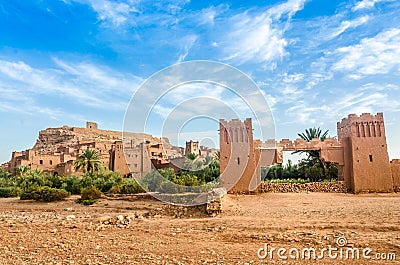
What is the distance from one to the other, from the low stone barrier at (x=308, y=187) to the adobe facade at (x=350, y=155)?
61 cm

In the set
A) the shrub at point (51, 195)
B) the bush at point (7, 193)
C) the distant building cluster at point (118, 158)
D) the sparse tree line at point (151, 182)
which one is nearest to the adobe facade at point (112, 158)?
the distant building cluster at point (118, 158)

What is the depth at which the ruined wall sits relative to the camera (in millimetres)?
20766

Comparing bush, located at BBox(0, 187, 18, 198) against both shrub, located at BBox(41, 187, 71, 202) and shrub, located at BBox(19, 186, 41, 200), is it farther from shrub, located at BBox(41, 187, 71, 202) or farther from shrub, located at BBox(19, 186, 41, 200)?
shrub, located at BBox(41, 187, 71, 202)

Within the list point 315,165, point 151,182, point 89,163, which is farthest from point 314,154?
point 89,163

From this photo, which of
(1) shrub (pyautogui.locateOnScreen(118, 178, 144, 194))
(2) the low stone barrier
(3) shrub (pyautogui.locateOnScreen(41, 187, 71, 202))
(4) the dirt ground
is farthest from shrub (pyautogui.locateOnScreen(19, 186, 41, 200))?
(2) the low stone barrier

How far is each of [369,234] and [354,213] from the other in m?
3.73

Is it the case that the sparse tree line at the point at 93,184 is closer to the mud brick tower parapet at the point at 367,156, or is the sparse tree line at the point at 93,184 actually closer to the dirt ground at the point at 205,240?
the mud brick tower parapet at the point at 367,156

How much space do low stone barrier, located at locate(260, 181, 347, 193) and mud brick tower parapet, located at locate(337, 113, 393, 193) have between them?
2.09ft

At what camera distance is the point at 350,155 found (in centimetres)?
2141

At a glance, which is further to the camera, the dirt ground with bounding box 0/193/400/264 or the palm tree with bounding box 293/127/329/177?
the palm tree with bounding box 293/127/329/177

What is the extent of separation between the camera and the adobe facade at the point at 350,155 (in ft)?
67.6

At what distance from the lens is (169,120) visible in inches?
556

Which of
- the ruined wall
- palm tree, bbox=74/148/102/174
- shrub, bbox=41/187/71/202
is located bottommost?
shrub, bbox=41/187/71/202

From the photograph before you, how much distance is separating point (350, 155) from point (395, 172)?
3.08m
